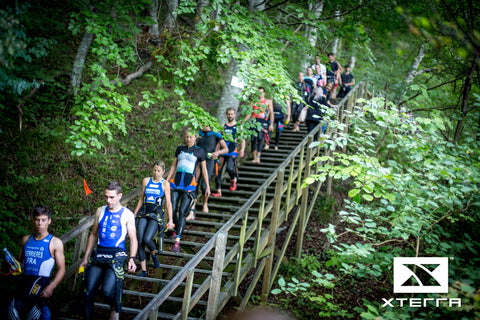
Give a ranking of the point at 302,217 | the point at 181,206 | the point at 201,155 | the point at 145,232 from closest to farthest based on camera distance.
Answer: the point at 145,232 → the point at 181,206 → the point at 201,155 → the point at 302,217

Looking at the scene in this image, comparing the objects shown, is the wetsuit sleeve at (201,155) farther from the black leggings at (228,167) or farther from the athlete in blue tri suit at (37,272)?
the athlete in blue tri suit at (37,272)

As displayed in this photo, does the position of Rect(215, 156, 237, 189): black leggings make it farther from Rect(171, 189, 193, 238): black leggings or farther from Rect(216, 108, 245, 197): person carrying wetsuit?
Rect(171, 189, 193, 238): black leggings

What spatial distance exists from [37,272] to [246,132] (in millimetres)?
4595

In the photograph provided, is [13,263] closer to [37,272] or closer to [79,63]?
[37,272]

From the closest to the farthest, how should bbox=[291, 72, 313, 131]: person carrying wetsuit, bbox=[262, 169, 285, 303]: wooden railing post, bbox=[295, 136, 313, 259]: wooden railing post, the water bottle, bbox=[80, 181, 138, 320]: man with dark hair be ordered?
1. the water bottle
2. bbox=[80, 181, 138, 320]: man with dark hair
3. bbox=[262, 169, 285, 303]: wooden railing post
4. bbox=[295, 136, 313, 259]: wooden railing post
5. bbox=[291, 72, 313, 131]: person carrying wetsuit

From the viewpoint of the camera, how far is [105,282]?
13.2ft

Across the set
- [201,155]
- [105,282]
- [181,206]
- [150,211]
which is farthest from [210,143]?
[105,282]

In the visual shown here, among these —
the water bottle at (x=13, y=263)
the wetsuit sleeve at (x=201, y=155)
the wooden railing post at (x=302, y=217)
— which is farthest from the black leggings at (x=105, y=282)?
the wooden railing post at (x=302, y=217)

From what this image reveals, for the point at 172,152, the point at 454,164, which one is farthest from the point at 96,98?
the point at 454,164

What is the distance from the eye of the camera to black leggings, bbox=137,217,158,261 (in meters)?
5.25

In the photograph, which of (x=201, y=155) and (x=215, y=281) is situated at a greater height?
(x=201, y=155)

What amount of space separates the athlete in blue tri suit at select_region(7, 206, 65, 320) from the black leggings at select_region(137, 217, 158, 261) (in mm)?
1419

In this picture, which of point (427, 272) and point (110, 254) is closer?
point (110, 254)

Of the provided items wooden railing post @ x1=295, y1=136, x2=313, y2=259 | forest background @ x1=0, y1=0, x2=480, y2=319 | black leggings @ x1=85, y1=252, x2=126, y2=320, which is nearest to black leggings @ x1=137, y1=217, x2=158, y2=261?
black leggings @ x1=85, y1=252, x2=126, y2=320
